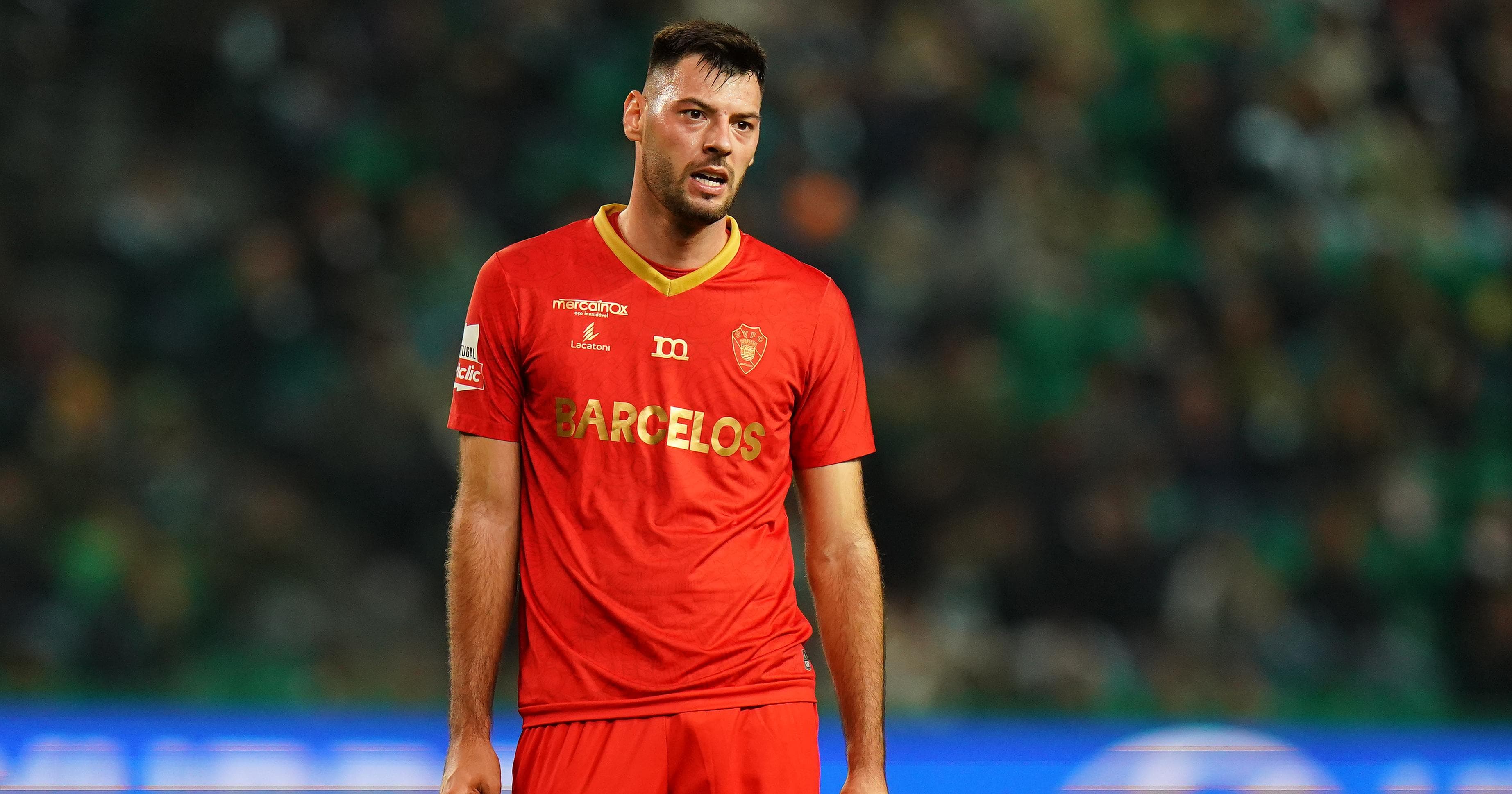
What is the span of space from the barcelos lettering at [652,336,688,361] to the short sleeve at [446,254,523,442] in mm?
227

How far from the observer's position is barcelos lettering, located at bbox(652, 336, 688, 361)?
274 cm

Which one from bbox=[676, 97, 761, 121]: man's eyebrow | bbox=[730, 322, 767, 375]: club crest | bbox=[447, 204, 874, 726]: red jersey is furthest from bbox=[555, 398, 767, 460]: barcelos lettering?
bbox=[676, 97, 761, 121]: man's eyebrow

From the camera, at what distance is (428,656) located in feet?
19.5

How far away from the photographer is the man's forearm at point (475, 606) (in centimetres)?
270

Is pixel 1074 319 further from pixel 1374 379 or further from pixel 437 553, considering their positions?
pixel 437 553

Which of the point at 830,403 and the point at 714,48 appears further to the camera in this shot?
the point at 830,403

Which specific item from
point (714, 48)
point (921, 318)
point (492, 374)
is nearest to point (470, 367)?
point (492, 374)

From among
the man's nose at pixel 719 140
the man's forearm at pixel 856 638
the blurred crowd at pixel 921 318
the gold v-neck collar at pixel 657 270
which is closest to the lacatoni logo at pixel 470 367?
the gold v-neck collar at pixel 657 270

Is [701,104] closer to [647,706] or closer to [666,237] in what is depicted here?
[666,237]

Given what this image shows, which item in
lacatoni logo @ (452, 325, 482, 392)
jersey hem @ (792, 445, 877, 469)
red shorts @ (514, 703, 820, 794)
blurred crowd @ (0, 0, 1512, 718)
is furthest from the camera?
blurred crowd @ (0, 0, 1512, 718)

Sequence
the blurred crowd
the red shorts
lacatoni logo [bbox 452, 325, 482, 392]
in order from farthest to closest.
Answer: the blurred crowd < lacatoni logo [bbox 452, 325, 482, 392] < the red shorts

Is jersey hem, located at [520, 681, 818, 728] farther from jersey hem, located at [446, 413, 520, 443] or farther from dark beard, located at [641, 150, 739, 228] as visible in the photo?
dark beard, located at [641, 150, 739, 228]

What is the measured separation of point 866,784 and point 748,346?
2.46ft

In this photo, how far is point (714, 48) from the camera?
2709 millimetres
